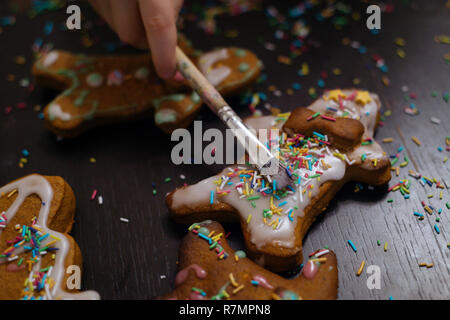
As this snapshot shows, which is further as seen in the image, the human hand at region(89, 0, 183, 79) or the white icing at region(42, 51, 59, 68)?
the white icing at region(42, 51, 59, 68)

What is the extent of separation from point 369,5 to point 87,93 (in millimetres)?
1409

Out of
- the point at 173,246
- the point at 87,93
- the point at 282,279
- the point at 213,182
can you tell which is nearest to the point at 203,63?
the point at 87,93

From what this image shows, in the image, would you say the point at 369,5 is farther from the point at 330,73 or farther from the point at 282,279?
the point at 282,279

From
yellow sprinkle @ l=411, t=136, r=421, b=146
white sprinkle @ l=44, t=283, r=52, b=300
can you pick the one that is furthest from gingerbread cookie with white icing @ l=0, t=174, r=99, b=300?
yellow sprinkle @ l=411, t=136, r=421, b=146

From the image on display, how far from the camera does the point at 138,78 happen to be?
191cm

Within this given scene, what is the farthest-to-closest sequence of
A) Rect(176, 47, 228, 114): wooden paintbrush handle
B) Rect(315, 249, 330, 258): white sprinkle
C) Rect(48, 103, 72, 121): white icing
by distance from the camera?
Rect(48, 103, 72, 121): white icing < Rect(176, 47, 228, 114): wooden paintbrush handle < Rect(315, 249, 330, 258): white sprinkle

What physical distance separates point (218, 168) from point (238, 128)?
0.64 ft

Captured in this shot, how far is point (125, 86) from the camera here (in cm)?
189

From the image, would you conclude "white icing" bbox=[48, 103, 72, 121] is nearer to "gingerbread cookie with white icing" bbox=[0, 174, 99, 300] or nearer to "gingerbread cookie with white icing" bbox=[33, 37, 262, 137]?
"gingerbread cookie with white icing" bbox=[33, 37, 262, 137]

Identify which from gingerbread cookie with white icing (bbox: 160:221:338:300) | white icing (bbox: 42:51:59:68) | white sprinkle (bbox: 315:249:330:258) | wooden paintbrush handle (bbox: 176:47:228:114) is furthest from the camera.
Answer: white icing (bbox: 42:51:59:68)

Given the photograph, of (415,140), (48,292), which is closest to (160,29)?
(48,292)

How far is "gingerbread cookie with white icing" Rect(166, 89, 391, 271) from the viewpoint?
1418 millimetres

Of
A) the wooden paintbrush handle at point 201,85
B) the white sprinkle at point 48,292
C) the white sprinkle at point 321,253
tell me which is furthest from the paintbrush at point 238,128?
the white sprinkle at point 48,292

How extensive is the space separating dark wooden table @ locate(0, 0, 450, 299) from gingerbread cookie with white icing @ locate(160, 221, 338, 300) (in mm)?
96
